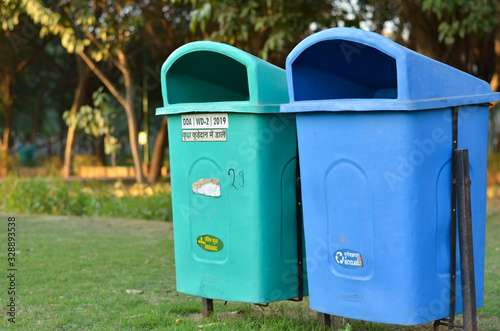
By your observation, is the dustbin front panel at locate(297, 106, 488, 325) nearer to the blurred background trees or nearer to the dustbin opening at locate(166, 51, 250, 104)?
the dustbin opening at locate(166, 51, 250, 104)

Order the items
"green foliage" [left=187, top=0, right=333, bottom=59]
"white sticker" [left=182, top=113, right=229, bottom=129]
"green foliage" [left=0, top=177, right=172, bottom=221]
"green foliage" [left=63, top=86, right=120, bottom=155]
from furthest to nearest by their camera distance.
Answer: "green foliage" [left=63, top=86, right=120, bottom=155] < "green foliage" [left=0, top=177, right=172, bottom=221] < "green foliage" [left=187, top=0, right=333, bottom=59] < "white sticker" [left=182, top=113, right=229, bottom=129]

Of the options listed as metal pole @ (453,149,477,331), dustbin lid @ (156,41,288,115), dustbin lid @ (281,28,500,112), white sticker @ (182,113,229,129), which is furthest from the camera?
white sticker @ (182,113,229,129)

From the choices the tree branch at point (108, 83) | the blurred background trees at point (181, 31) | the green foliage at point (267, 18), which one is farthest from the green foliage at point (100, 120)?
the green foliage at point (267, 18)

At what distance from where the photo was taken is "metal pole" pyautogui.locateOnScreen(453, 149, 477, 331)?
351cm

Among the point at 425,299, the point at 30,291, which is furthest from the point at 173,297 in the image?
the point at 425,299

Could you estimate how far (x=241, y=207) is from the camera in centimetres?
404

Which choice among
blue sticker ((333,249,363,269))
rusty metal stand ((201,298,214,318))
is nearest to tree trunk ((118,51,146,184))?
rusty metal stand ((201,298,214,318))

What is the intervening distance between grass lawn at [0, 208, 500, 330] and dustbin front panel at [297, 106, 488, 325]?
563 millimetres

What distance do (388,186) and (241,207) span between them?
100 cm

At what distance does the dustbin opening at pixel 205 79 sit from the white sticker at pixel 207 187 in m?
0.66

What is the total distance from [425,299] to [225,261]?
50.4 inches

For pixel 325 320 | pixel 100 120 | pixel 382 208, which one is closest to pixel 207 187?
pixel 325 320

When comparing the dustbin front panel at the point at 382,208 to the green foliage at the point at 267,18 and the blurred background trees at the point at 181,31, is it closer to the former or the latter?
the blurred background trees at the point at 181,31

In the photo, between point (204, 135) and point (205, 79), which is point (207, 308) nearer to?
point (204, 135)
